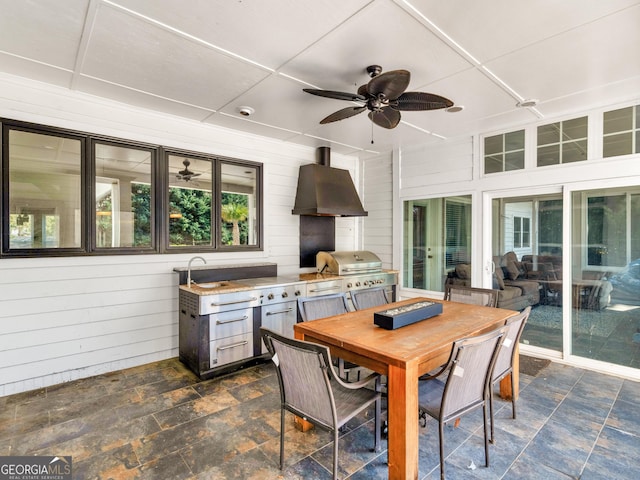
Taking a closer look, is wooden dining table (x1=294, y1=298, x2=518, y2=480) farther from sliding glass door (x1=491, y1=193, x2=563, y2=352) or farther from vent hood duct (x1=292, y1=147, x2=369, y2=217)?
vent hood duct (x1=292, y1=147, x2=369, y2=217)

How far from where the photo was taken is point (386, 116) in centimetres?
261

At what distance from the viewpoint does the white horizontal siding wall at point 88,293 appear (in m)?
2.87

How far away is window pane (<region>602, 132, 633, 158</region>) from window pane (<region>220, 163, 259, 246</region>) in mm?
3941

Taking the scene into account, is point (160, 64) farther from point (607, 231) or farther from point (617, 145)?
point (607, 231)

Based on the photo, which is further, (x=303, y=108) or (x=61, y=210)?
(x=303, y=108)

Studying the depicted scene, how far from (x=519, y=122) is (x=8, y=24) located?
15.5 ft

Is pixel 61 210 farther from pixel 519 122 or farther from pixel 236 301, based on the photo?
pixel 519 122

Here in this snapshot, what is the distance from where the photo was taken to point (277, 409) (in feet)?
8.75

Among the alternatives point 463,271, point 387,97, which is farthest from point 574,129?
point 387,97

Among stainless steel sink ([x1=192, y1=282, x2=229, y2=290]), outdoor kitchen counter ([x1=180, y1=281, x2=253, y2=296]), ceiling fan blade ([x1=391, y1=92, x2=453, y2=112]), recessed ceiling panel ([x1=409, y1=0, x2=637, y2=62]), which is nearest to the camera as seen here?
recessed ceiling panel ([x1=409, y1=0, x2=637, y2=62])

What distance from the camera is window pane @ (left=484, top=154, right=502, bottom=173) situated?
13.5 feet

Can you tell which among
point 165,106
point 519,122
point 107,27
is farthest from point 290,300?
point 519,122

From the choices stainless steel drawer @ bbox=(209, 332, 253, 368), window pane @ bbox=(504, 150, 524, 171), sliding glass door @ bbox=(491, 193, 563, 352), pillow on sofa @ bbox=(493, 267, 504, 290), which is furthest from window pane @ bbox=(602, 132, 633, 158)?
stainless steel drawer @ bbox=(209, 332, 253, 368)

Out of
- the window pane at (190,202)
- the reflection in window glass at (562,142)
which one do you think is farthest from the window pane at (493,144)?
the window pane at (190,202)
